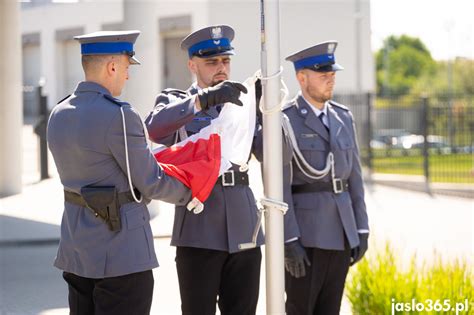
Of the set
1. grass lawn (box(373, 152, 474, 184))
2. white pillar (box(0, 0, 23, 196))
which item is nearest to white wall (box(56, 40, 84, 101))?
grass lawn (box(373, 152, 474, 184))

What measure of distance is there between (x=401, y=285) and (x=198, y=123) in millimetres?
2001

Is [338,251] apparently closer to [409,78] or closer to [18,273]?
[18,273]

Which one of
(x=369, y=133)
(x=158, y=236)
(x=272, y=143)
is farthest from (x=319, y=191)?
(x=369, y=133)

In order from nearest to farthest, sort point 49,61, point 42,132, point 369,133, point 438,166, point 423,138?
1. point 42,132
2. point 423,138
3. point 369,133
4. point 438,166
5. point 49,61

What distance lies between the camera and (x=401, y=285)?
5.64 metres

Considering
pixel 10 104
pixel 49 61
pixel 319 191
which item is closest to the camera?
pixel 319 191

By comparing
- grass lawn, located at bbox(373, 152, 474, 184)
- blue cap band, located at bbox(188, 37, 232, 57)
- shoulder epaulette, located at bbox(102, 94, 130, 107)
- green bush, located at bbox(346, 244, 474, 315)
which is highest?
blue cap band, located at bbox(188, 37, 232, 57)

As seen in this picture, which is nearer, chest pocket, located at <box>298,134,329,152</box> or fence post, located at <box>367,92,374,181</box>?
chest pocket, located at <box>298,134,329,152</box>

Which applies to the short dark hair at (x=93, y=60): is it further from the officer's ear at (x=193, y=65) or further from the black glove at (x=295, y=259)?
the black glove at (x=295, y=259)

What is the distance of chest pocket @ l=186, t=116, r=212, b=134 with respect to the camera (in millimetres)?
4438

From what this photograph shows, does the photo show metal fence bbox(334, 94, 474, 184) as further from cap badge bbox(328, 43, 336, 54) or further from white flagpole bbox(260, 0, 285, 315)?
white flagpole bbox(260, 0, 285, 315)

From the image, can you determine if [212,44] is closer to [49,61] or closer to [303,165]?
[303,165]

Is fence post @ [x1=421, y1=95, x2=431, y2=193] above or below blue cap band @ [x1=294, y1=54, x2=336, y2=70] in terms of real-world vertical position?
below

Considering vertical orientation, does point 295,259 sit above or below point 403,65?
below
